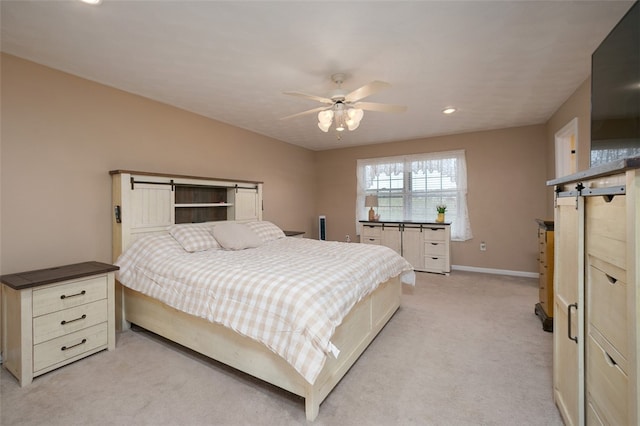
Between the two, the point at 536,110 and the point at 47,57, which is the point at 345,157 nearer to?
the point at 536,110

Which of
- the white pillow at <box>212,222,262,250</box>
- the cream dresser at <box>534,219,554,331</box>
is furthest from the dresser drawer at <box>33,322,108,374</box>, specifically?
the cream dresser at <box>534,219,554,331</box>

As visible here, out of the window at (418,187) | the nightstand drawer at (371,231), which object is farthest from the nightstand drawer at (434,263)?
the nightstand drawer at (371,231)

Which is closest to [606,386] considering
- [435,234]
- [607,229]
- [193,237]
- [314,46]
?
[607,229]

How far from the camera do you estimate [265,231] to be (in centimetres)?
376

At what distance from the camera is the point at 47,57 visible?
2.30 m

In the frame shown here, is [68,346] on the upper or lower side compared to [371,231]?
lower

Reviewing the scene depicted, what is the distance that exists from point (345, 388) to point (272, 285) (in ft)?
2.80

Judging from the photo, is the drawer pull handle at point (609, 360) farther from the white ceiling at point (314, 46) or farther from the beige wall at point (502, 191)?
the beige wall at point (502, 191)

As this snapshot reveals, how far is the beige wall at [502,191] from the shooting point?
444cm

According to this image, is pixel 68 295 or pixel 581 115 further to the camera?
pixel 581 115

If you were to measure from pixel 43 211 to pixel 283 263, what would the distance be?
6.95 feet

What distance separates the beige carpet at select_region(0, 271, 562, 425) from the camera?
162 cm

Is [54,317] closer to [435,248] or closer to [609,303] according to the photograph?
[609,303]

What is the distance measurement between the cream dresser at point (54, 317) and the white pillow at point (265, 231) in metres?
1.62
